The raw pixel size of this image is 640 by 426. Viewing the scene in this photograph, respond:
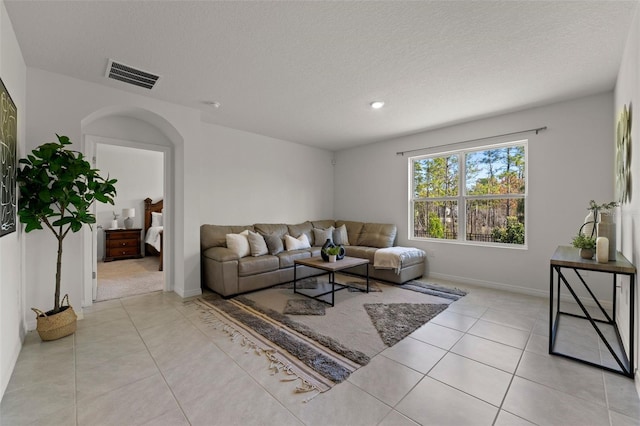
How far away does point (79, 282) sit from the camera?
9.48 feet

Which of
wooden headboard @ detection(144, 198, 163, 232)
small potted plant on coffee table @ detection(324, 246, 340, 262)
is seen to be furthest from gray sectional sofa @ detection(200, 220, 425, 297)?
wooden headboard @ detection(144, 198, 163, 232)

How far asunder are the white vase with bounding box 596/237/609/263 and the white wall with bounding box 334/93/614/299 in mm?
1676

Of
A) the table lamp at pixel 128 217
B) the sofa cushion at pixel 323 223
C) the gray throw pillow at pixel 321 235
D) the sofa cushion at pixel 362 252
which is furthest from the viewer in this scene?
the table lamp at pixel 128 217

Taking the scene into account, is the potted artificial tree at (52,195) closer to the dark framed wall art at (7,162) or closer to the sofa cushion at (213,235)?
the dark framed wall art at (7,162)

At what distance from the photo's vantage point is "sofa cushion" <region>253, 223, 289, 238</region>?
4.69 meters

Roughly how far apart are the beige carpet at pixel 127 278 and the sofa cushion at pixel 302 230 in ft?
7.25

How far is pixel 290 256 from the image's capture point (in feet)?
13.9

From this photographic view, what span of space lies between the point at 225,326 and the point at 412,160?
161 inches

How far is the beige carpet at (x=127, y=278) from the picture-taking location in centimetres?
383

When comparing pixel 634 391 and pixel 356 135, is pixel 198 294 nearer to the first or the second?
pixel 356 135

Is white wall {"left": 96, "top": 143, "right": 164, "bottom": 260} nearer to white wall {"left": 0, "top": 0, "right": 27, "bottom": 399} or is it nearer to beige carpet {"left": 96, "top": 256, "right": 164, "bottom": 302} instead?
beige carpet {"left": 96, "top": 256, "right": 164, "bottom": 302}

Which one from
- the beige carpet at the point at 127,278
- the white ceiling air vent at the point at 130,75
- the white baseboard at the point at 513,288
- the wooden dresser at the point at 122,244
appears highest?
the white ceiling air vent at the point at 130,75

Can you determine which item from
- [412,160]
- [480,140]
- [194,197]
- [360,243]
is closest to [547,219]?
[480,140]

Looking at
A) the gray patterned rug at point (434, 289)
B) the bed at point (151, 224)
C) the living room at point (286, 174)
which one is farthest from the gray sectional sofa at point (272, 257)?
the bed at point (151, 224)
